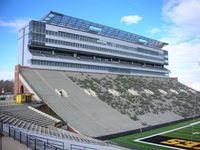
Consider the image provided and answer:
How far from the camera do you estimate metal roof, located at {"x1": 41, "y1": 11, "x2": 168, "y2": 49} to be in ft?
160

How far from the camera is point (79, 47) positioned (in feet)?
170

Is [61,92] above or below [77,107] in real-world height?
above

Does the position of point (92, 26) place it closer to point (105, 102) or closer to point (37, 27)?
point (37, 27)

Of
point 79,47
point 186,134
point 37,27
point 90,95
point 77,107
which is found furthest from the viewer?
point 79,47

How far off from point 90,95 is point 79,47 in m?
15.9

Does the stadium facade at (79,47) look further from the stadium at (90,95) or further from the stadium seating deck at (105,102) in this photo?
the stadium seating deck at (105,102)

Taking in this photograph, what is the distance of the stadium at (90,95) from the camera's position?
25719mm

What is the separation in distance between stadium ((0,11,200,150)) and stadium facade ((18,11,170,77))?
0.18 metres

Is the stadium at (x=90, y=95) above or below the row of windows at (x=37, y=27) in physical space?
below

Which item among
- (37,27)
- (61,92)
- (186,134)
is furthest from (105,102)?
(37,27)

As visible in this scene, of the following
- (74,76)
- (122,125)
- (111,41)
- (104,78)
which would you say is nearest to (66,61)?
(74,76)

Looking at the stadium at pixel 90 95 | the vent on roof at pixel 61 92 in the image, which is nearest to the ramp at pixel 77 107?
the stadium at pixel 90 95

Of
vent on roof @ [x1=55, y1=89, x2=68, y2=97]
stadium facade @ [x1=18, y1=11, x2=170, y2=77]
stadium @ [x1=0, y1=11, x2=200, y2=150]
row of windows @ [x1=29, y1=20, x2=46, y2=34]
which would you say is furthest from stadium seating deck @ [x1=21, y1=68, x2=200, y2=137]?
row of windows @ [x1=29, y1=20, x2=46, y2=34]

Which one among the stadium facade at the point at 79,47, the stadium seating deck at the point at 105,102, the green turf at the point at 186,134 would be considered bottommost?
the green turf at the point at 186,134
